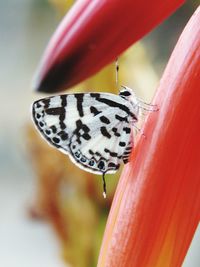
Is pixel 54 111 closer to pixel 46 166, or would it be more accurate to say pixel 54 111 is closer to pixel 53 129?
pixel 53 129

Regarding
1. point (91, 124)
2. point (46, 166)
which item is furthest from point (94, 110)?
point (46, 166)

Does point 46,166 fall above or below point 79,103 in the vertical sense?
below

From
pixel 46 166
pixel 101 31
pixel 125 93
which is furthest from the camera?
pixel 46 166

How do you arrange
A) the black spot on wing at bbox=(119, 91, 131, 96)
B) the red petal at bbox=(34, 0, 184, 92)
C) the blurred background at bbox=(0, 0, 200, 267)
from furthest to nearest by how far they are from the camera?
1. the blurred background at bbox=(0, 0, 200, 267)
2. the black spot on wing at bbox=(119, 91, 131, 96)
3. the red petal at bbox=(34, 0, 184, 92)

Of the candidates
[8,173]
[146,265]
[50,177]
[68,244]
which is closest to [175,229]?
[146,265]

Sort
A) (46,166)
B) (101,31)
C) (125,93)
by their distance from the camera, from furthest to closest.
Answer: (46,166)
(125,93)
(101,31)

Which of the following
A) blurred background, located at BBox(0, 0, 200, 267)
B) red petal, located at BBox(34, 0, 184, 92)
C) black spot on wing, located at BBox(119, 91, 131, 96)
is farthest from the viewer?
blurred background, located at BBox(0, 0, 200, 267)

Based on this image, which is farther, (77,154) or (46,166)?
(46,166)

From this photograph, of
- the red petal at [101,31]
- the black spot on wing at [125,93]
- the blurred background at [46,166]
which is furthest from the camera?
the blurred background at [46,166]

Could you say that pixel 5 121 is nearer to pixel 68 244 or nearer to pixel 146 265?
pixel 68 244
